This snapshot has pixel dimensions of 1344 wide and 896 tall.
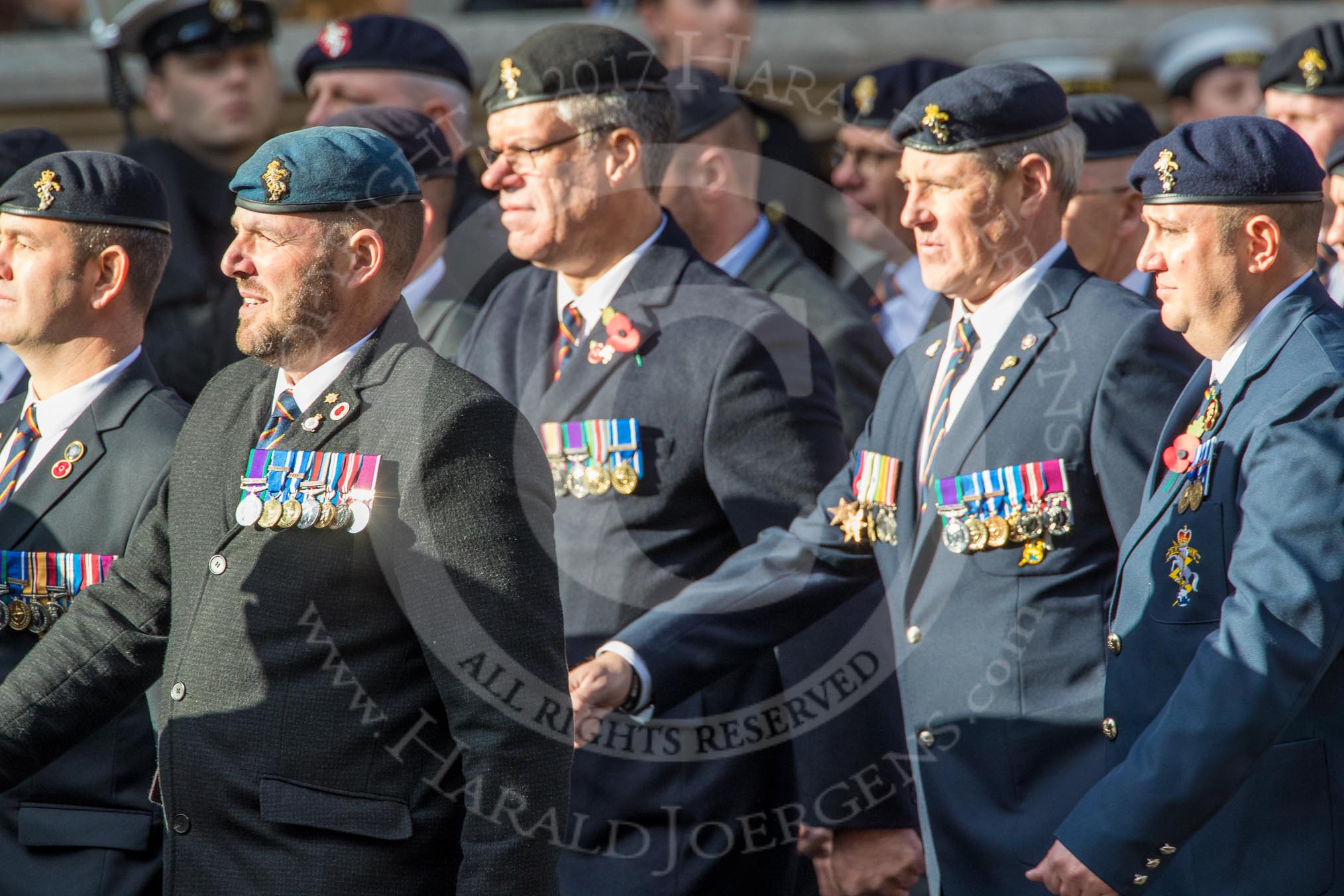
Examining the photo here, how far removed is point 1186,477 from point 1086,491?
0.33 metres

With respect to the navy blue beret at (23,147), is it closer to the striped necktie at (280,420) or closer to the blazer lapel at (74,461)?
the blazer lapel at (74,461)

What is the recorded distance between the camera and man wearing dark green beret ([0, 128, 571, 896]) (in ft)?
9.45

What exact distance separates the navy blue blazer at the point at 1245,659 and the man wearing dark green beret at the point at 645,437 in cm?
97

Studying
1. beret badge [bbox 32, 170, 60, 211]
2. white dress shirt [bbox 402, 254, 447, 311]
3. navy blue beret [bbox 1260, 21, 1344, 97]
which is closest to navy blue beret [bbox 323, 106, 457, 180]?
white dress shirt [bbox 402, 254, 447, 311]

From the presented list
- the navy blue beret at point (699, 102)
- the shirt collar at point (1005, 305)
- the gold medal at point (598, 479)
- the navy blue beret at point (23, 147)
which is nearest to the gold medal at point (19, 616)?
the gold medal at point (598, 479)

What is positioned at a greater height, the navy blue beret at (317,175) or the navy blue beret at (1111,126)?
the navy blue beret at (317,175)

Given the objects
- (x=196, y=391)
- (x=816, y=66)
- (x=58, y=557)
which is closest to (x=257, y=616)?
(x=58, y=557)

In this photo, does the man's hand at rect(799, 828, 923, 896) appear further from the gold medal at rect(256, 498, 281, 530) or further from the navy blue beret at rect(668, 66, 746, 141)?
the navy blue beret at rect(668, 66, 746, 141)

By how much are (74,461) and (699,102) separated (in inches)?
94.6

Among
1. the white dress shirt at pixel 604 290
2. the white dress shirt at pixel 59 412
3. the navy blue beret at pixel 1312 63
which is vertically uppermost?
the navy blue beret at pixel 1312 63

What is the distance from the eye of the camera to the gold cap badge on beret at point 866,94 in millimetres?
5848

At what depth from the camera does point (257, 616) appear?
2967 millimetres

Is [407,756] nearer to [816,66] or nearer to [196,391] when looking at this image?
[196,391]

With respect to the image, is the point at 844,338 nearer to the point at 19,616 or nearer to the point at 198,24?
the point at 19,616
